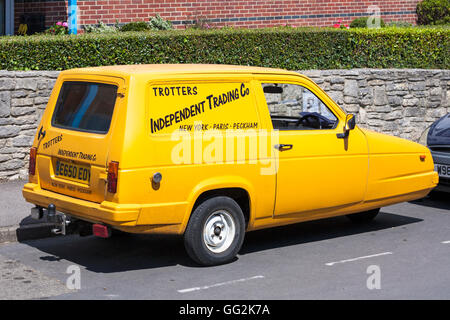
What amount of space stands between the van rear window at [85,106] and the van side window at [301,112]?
1.78 m

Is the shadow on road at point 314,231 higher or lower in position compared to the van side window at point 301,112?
lower

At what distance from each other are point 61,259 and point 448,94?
994cm

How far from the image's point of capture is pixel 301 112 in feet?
27.9

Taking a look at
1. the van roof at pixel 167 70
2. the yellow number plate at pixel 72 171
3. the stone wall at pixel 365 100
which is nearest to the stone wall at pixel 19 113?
the stone wall at pixel 365 100

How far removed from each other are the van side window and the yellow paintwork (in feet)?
0.26

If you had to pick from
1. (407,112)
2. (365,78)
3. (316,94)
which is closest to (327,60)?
(365,78)

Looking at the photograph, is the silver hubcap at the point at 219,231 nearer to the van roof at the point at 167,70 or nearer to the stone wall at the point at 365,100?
the van roof at the point at 167,70

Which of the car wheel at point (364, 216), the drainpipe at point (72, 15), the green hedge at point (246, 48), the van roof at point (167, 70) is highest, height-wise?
the drainpipe at point (72, 15)

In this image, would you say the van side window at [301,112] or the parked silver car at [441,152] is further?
the parked silver car at [441,152]

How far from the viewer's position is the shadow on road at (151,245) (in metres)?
7.80

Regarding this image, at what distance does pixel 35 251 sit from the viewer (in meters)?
8.27

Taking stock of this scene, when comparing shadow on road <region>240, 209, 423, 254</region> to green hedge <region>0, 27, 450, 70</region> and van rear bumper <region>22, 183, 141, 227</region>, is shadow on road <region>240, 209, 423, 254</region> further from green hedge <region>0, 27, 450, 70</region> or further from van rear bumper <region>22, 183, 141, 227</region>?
green hedge <region>0, 27, 450, 70</region>

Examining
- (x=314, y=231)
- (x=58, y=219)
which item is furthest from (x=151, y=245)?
(x=314, y=231)

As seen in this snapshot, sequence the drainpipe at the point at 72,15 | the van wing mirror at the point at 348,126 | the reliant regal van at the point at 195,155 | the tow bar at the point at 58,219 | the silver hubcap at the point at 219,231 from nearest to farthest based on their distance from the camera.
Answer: the reliant regal van at the point at 195,155, the tow bar at the point at 58,219, the silver hubcap at the point at 219,231, the van wing mirror at the point at 348,126, the drainpipe at the point at 72,15
